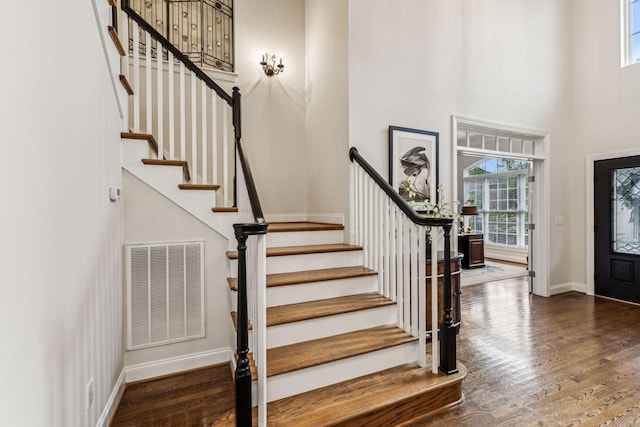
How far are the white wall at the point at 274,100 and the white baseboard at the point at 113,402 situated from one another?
2.42 m

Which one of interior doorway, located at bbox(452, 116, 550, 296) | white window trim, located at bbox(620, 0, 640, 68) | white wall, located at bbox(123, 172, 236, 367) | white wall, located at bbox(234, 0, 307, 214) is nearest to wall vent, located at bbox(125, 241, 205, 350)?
white wall, located at bbox(123, 172, 236, 367)

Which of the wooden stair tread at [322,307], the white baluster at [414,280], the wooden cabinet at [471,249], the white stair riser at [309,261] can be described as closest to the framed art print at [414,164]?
the white stair riser at [309,261]

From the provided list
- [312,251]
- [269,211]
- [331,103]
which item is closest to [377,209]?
[312,251]

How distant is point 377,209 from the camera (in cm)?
279

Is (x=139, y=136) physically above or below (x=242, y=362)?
above

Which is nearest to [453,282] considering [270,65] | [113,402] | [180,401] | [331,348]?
[331,348]

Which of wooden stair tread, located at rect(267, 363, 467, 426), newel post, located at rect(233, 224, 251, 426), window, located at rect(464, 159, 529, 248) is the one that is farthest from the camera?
window, located at rect(464, 159, 529, 248)

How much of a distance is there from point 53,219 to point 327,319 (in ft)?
5.65

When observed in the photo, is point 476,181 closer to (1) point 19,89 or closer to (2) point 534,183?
(2) point 534,183

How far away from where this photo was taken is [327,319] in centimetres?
230

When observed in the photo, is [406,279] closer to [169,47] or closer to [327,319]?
[327,319]

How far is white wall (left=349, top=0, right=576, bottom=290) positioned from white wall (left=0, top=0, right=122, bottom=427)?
2.24 meters

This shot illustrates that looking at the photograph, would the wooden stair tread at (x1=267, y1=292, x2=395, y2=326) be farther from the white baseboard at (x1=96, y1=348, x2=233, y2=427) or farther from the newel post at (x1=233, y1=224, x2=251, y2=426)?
the white baseboard at (x1=96, y1=348, x2=233, y2=427)

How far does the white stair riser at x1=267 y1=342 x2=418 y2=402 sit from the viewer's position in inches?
74.1
